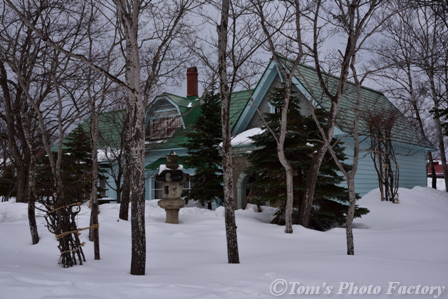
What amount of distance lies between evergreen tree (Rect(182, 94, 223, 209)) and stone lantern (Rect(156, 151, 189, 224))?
3.56 metres

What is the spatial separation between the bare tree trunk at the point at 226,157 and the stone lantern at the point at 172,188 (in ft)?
18.5

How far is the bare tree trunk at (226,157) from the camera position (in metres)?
6.47

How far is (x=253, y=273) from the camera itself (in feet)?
17.6

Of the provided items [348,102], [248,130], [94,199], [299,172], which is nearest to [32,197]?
[94,199]

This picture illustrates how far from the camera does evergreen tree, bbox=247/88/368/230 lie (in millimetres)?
11781

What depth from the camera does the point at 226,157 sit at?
22.1 ft

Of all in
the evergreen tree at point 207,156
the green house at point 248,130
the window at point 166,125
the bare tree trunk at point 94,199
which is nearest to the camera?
the bare tree trunk at point 94,199

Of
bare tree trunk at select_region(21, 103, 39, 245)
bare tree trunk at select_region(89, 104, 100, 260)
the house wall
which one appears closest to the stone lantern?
bare tree trunk at select_region(89, 104, 100, 260)

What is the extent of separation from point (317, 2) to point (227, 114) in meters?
4.12

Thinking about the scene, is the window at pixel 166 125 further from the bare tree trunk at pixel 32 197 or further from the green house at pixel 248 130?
the bare tree trunk at pixel 32 197

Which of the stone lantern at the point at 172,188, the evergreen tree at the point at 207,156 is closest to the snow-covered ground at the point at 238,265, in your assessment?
the stone lantern at the point at 172,188

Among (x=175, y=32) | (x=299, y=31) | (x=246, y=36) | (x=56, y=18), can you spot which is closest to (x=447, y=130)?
(x=299, y=31)

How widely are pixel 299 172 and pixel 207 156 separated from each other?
5315 mm

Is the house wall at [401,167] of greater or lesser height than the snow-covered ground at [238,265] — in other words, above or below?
above
